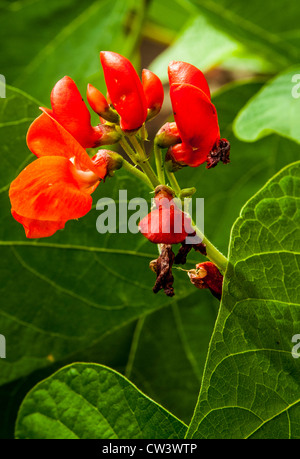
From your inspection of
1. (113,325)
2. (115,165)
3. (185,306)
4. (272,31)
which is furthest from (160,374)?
(272,31)

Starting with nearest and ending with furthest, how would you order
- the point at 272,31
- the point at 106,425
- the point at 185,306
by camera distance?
1. the point at 106,425
2. the point at 185,306
3. the point at 272,31

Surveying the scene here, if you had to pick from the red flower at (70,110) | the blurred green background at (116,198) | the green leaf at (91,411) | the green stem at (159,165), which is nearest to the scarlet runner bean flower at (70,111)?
the red flower at (70,110)

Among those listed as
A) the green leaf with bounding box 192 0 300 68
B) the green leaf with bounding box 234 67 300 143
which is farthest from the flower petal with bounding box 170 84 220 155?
the green leaf with bounding box 192 0 300 68

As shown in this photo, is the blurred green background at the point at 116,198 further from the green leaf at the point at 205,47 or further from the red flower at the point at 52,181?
the red flower at the point at 52,181

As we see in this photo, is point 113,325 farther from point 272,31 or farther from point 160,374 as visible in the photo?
point 272,31

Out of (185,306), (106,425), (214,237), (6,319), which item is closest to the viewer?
(106,425)
